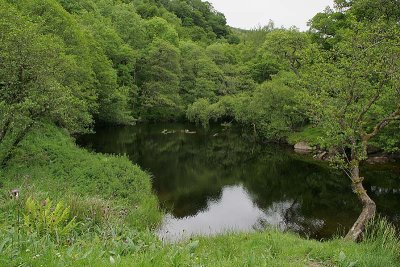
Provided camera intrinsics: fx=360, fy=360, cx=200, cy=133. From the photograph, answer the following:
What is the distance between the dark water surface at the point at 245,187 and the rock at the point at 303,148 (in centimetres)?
94

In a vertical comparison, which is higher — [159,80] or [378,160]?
[159,80]

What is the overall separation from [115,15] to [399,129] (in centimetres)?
5349

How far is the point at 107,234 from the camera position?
7789mm

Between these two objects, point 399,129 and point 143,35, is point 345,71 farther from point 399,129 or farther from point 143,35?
point 143,35

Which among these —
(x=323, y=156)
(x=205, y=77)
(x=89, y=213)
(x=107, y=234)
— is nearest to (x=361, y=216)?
(x=89, y=213)

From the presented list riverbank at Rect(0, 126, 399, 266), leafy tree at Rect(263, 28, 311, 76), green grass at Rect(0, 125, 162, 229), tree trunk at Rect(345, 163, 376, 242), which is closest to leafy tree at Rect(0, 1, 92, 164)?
green grass at Rect(0, 125, 162, 229)

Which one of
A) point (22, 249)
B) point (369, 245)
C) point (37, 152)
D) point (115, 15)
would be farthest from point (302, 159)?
point (115, 15)

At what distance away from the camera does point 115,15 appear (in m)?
66.8

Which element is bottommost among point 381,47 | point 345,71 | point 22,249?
point 22,249

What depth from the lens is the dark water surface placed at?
19.0 metres

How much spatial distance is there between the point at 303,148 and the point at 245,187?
623 inches

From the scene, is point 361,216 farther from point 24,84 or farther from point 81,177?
point 24,84

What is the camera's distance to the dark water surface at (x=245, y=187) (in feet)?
62.2

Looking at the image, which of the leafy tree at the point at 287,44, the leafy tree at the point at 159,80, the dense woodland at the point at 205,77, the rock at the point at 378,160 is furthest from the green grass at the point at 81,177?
the leafy tree at the point at 159,80
